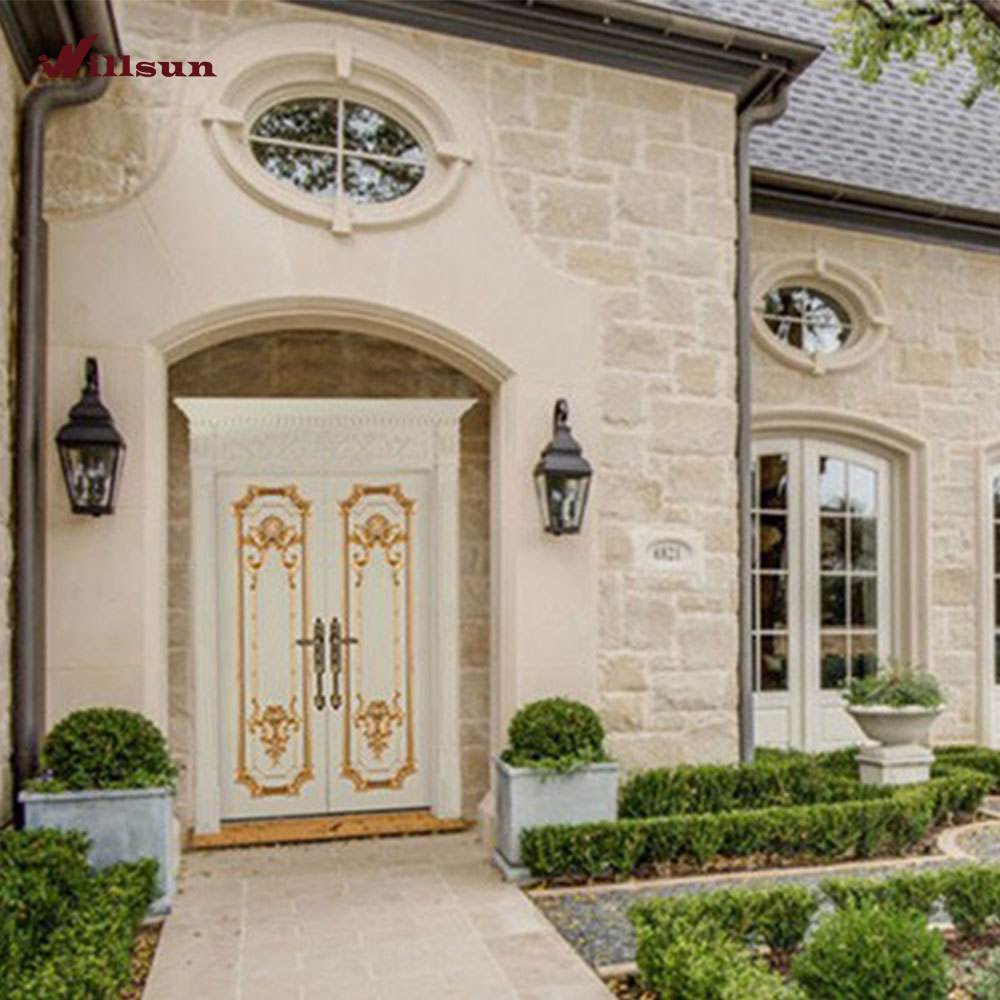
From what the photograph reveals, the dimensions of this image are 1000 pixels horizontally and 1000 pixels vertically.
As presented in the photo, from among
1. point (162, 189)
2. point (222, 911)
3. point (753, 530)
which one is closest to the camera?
point (222, 911)

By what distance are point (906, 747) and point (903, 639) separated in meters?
1.65

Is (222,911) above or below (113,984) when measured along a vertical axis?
below

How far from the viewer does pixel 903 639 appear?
8.50 m

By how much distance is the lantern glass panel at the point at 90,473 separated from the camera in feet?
16.4

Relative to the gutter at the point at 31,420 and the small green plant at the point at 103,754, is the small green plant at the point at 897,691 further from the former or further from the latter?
the gutter at the point at 31,420

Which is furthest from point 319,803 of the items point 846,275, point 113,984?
point 846,275

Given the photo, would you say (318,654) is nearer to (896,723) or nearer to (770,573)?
(770,573)

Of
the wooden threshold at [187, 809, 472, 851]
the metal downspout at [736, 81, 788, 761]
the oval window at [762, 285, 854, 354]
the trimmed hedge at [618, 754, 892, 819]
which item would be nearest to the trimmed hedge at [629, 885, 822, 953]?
the trimmed hedge at [618, 754, 892, 819]

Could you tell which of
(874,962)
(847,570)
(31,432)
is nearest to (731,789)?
(874,962)

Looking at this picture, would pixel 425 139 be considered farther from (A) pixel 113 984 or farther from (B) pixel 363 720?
(A) pixel 113 984

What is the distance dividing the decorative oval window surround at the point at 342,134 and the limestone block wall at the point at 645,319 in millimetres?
215

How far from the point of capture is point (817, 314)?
834cm

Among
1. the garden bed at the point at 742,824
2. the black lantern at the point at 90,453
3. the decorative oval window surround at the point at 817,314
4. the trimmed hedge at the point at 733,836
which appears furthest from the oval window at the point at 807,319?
the black lantern at the point at 90,453

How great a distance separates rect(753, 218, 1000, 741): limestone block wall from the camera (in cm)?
835
